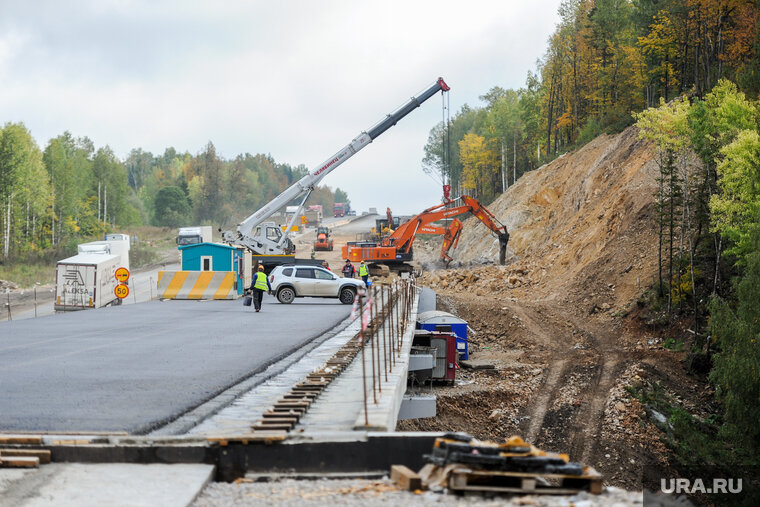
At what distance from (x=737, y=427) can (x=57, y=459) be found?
20542 mm

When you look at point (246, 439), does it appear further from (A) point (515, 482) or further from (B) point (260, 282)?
(B) point (260, 282)

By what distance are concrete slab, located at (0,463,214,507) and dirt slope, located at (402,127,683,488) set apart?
14.4 metres

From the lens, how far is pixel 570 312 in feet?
119

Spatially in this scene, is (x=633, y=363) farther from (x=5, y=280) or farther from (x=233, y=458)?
(x=5, y=280)

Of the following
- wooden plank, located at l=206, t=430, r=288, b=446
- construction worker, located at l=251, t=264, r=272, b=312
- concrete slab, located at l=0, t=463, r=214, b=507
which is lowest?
concrete slab, located at l=0, t=463, r=214, b=507

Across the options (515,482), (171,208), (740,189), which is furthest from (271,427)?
(171,208)

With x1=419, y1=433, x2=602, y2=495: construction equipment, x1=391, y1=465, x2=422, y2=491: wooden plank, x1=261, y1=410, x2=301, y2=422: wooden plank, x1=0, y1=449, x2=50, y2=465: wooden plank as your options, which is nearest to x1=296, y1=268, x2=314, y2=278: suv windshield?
x1=261, y1=410, x2=301, y2=422: wooden plank

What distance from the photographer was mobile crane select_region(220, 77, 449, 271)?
Answer: 4759cm

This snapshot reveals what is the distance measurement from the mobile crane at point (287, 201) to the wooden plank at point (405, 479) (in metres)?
40.2

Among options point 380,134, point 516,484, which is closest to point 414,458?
point 516,484

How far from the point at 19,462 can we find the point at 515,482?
174 inches

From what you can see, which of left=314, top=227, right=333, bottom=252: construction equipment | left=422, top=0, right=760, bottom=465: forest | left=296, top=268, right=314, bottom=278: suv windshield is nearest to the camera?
left=422, top=0, right=760, bottom=465: forest

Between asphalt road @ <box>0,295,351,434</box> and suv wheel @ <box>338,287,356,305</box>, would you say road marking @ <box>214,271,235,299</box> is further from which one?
asphalt road @ <box>0,295,351,434</box>

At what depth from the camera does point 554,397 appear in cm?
2542
